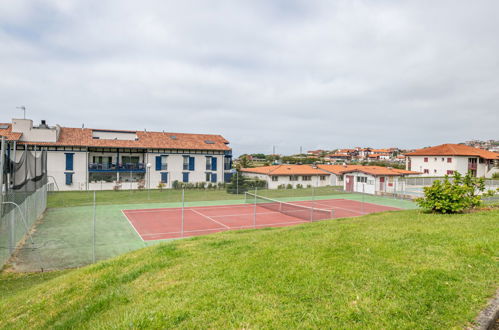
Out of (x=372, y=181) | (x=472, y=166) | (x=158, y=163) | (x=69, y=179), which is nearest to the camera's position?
(x=69, y=179)

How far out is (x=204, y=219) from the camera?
21.1 metres

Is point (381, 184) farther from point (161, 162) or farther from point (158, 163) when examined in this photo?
point (158, 163)

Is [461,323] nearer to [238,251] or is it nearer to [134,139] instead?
[238,251]

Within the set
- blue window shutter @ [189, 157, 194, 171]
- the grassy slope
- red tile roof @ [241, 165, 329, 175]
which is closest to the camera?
the grassy slope

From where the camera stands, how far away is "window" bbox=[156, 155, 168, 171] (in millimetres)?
41188

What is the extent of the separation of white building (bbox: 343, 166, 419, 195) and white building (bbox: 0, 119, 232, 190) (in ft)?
56.6

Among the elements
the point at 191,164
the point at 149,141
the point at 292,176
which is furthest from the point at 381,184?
the point at 149,141

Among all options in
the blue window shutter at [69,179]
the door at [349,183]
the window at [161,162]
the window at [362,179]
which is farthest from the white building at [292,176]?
the blue window shutter at [69,179]

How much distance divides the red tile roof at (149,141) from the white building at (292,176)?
6.94 metres

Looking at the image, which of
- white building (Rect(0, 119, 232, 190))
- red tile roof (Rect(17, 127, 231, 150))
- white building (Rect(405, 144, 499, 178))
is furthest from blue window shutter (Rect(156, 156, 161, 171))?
white building (Rect(405, 144, 499, 178))

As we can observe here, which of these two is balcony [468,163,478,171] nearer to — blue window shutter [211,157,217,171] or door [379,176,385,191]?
door [379,176,385,191]

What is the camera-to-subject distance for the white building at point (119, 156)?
36500 mm

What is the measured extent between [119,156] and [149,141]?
4258mm

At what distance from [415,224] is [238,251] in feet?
16.4
